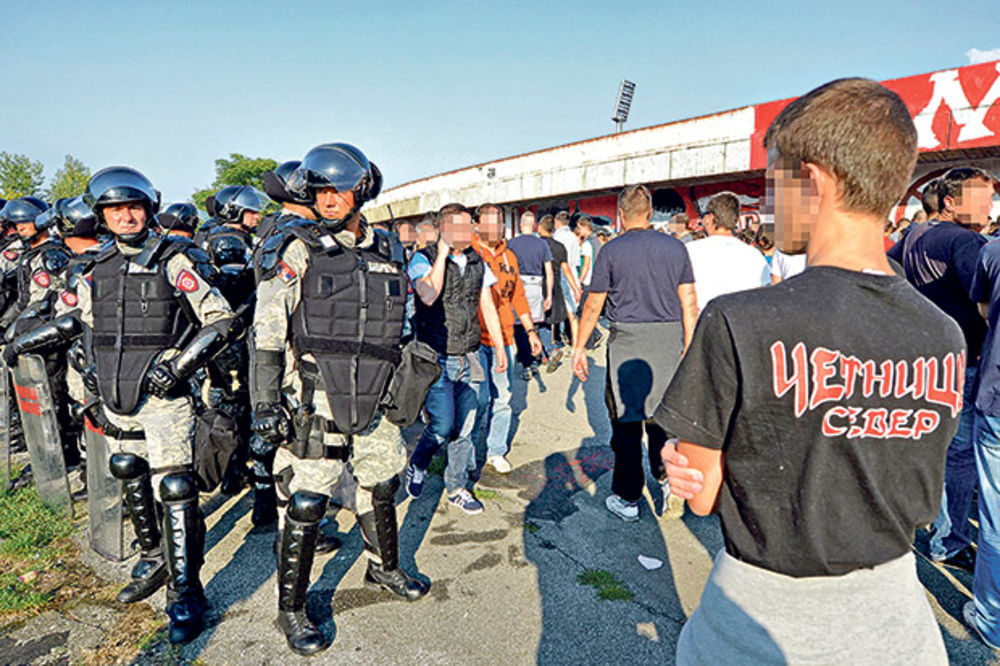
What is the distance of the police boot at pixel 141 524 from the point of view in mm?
3252

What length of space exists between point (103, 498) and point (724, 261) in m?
4.50

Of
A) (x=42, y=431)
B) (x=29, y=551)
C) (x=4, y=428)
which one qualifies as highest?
(x=42, y=431)

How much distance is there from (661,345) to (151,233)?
326 centimetres

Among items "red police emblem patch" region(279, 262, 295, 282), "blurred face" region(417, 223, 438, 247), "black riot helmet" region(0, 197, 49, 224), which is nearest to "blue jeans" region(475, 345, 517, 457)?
"blurred face" region(417, 223, 438, 247)

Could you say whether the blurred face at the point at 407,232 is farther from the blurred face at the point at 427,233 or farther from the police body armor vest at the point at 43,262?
the police body armor vest at the point at 43,262

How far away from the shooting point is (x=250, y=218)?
5.51 metres

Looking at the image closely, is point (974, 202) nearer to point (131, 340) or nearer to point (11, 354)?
point (131, 340)

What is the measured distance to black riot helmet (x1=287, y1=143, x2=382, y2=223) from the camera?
292 cm

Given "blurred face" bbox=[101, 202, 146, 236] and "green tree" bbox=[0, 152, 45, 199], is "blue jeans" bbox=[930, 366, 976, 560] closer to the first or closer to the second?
"blurred face" bbox=[101, 202, 146, 236]

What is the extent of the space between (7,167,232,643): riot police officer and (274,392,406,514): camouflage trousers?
63 centimetres

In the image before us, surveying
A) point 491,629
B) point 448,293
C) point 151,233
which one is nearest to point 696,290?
point 448,293

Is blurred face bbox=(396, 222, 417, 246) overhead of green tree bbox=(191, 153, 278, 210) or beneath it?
beneath

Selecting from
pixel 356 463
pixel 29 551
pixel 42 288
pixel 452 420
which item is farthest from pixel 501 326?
pixel 42 288

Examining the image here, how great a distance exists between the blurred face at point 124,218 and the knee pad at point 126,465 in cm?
124
